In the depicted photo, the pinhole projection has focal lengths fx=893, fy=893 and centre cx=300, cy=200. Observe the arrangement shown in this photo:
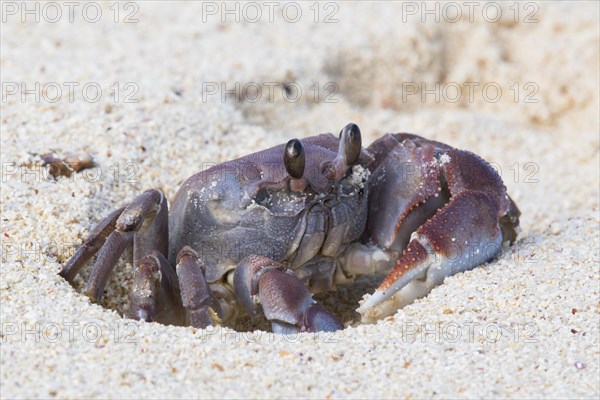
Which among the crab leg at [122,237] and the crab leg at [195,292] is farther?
the crab leg at [122,237]

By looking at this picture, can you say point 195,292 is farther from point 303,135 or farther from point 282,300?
point 303,135

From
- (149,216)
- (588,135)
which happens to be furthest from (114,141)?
(588,135)

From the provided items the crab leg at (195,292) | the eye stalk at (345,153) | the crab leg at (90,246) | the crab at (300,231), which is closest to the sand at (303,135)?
the crab leg at (90,246)

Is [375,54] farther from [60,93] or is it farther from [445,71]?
[60,93]

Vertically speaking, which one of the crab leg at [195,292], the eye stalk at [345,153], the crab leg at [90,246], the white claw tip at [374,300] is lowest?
the white claw tip at [374,300]

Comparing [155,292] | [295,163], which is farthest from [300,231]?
[155,292]

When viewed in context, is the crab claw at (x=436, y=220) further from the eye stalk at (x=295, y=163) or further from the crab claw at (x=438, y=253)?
the eye stalk at (x=295, y=163)

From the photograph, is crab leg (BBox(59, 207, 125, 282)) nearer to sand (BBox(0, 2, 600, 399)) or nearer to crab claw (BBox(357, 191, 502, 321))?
sand (BBox(0, 2, 600, 399))

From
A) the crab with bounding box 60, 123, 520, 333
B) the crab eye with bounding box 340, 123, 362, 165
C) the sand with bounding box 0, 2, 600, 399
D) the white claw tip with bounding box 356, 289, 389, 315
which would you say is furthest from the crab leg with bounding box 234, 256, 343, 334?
the crab eye with bounding box 340, 123, 362, 165
